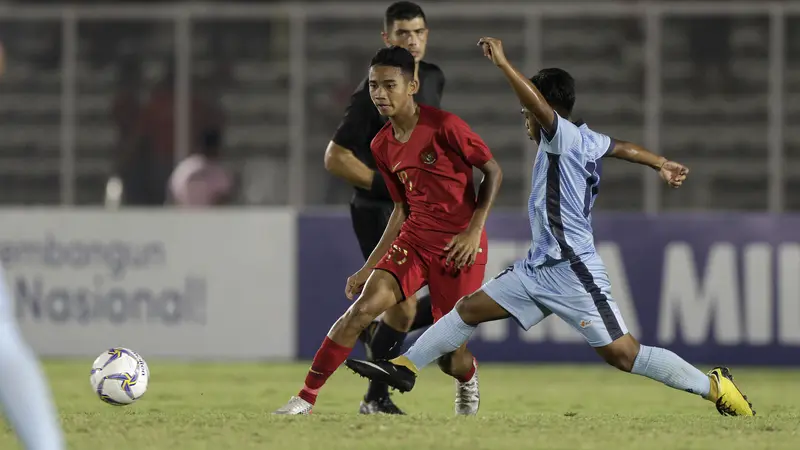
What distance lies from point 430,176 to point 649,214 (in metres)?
5.57

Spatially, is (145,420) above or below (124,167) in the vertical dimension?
below

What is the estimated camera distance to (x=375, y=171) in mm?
8023

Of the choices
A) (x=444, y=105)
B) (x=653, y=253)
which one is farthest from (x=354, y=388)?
(x=444, y=105)

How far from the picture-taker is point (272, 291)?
12.3 metres

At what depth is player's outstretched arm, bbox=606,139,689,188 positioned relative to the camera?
22.1 feet

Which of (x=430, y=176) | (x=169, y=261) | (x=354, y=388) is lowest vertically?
(x=354, y=388)

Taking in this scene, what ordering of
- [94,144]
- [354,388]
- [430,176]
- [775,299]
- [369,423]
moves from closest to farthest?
[369,423], [430,176], [354,388], [775,299], [94,144]

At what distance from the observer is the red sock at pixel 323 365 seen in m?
6.94

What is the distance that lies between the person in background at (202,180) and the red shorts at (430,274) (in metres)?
6.72

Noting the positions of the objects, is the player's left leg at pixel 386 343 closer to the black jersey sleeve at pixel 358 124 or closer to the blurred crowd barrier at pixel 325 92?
the black jersey sleeve at pixel 358 124

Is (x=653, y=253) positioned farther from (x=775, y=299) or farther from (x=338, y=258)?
(x=338, y=258)

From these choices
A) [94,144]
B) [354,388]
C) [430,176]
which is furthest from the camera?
[94,144]

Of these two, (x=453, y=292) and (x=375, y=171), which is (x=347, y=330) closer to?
(x=453, y=292)

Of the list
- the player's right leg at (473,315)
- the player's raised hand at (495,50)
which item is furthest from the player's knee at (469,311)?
the player's raised hand at (495,50)
